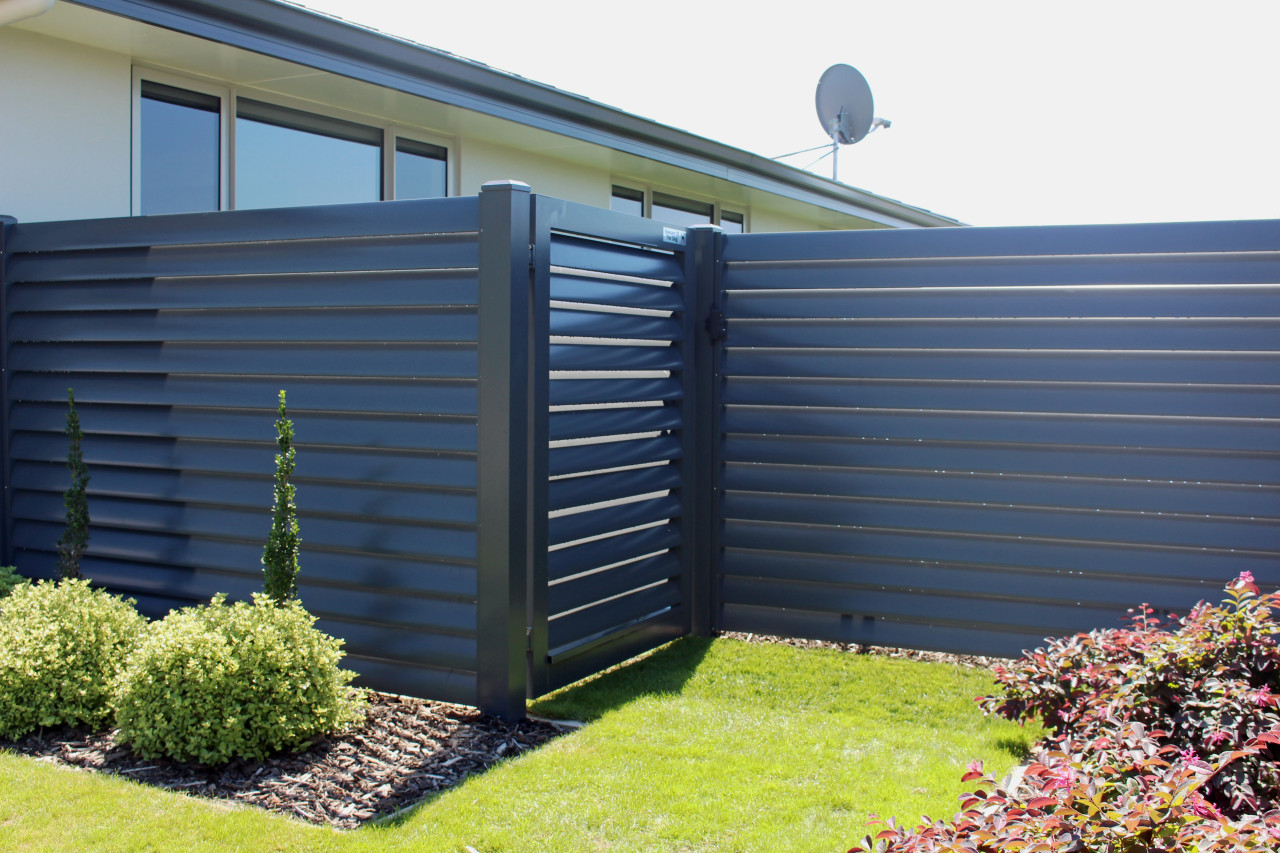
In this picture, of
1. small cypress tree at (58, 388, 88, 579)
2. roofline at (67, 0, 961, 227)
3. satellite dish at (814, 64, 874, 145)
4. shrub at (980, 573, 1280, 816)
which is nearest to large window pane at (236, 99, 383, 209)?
roofline at (67, 0, 961, 227)

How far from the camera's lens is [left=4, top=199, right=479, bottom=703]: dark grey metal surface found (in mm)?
4883

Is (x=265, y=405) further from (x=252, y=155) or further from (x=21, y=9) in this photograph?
(x=252, y=155)

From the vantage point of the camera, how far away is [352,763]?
4250mm

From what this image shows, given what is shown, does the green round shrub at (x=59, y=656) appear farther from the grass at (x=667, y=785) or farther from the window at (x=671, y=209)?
the window at (x=671, y=209)

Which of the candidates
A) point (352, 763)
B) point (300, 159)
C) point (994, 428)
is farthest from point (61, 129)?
Answer: point (994, 428)

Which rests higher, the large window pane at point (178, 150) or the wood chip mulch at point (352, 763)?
the large window pane at point (178, 150)

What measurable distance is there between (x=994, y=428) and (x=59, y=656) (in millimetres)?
4708

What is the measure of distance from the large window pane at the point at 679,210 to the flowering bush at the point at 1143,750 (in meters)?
7.94

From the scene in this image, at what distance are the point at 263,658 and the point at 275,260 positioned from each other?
2.04m

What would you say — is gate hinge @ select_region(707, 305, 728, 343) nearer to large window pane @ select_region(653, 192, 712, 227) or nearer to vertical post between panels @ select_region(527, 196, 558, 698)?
vertical post between panels @ select_region(527, 196, 558, 698)

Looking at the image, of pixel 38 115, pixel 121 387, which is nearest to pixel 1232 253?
pixel 121 387

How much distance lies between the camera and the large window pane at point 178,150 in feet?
22.6

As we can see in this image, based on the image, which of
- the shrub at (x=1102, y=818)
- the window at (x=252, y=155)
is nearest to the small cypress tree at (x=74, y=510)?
the window at (x=252, y=155)

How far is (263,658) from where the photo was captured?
4324 millimetres
